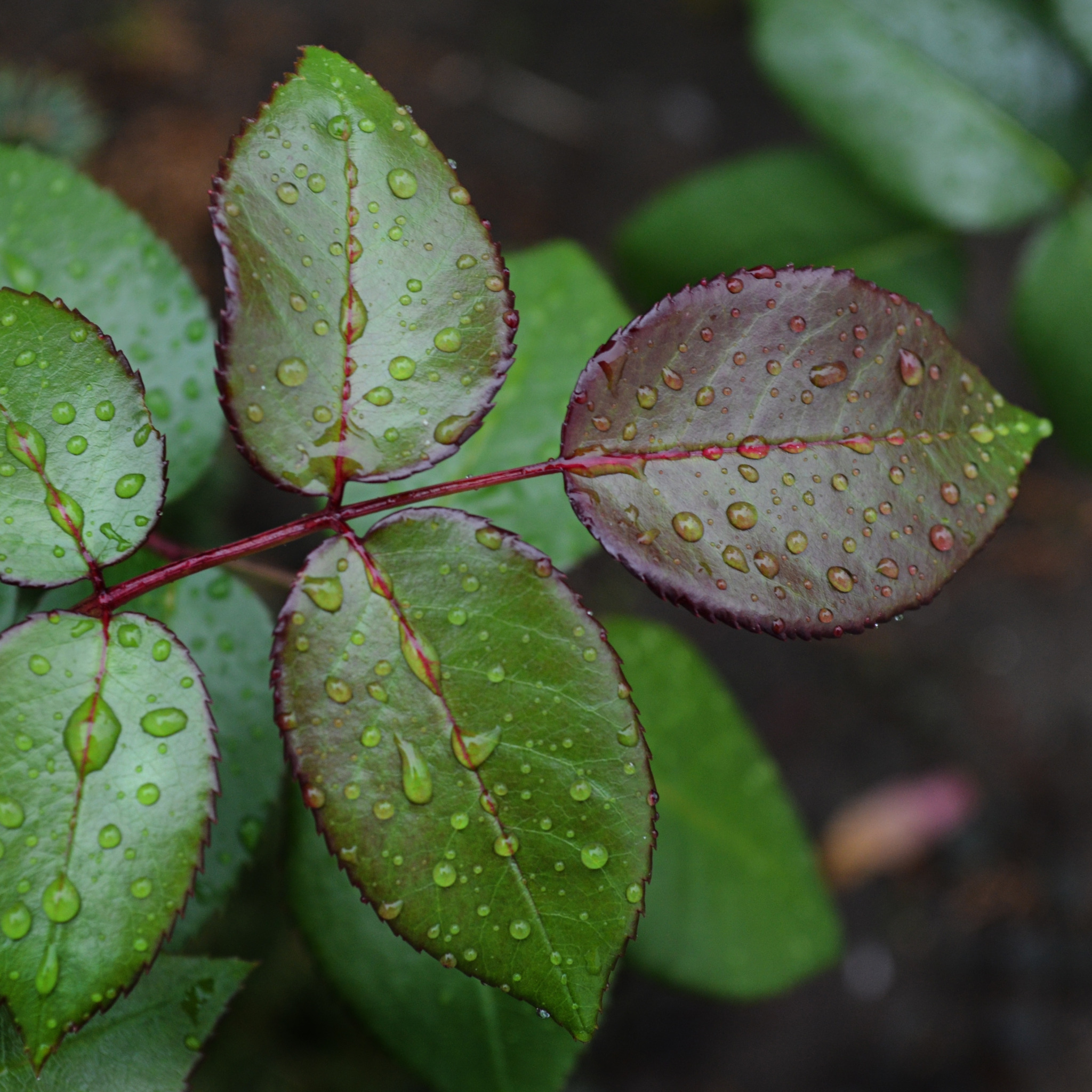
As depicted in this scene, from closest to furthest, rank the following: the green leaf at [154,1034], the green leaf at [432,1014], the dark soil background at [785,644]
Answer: the green leaf at [154,1034]
the green leaf at [432,1014]
the dark soil background at [785,644]

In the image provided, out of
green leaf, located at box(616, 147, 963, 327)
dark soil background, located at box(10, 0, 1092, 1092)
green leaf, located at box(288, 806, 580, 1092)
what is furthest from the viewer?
dark soil background, located at box(10, 0, 1092, 1092)

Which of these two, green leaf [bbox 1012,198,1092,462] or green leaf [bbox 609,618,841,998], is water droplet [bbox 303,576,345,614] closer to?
green leaf [bbox 609,618,841,998]

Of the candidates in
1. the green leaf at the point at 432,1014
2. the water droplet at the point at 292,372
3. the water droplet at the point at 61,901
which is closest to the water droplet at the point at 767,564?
the water droplet at the point at 292,372

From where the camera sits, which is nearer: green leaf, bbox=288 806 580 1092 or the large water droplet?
the large water droplet

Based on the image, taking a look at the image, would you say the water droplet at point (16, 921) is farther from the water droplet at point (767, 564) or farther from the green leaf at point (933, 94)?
the green leaf at point (933, 94)

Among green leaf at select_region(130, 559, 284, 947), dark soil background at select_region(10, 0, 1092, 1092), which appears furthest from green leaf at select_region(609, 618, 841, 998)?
dark soil background at select_region(10, 0, 1092, 1092)

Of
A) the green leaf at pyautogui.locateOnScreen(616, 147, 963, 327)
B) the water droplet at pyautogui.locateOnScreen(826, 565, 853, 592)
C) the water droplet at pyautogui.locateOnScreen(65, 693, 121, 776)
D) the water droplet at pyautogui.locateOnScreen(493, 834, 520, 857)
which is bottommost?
the water droplet at pyautogui.locateOnScreen(493, 834, 520, 857)

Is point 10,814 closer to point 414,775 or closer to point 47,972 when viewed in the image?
point 47,972
